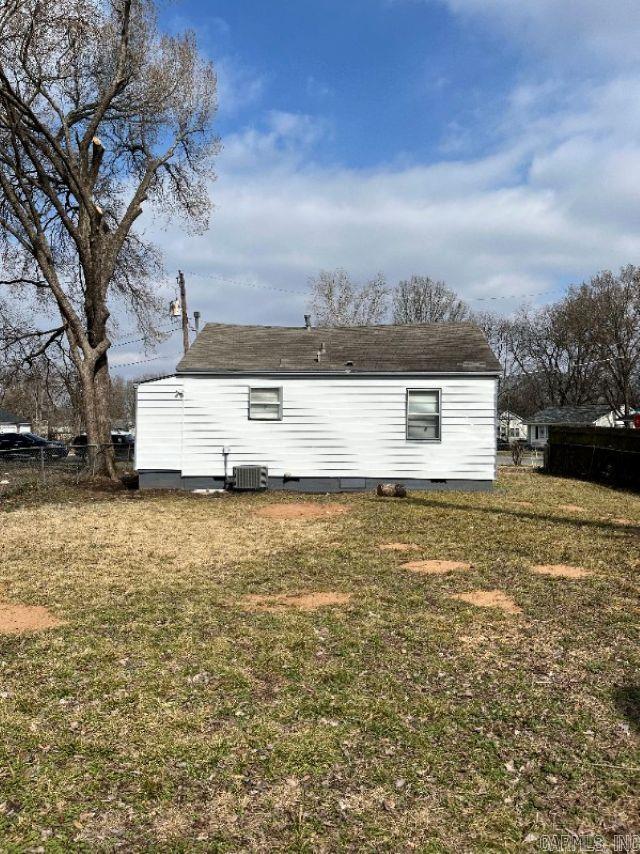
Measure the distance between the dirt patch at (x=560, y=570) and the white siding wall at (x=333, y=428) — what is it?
759 cm

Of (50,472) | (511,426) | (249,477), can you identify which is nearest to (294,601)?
(249,477)

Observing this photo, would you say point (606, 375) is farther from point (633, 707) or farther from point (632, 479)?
point (633, 707)

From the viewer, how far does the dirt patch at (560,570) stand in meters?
7.22

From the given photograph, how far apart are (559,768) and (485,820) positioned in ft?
2.17

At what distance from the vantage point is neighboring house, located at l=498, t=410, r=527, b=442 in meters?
63.5

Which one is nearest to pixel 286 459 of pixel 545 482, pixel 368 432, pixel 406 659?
pixel 368 432

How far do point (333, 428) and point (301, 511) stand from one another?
137 inches

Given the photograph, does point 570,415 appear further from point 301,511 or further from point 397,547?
point 397,547

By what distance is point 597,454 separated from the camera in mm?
19625

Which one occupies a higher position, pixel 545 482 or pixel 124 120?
pixel 124 120

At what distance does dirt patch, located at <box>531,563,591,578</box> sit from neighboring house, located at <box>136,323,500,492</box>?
299 inches

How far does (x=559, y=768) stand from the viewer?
331cm

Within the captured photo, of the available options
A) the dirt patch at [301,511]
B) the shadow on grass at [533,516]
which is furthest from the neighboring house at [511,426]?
the dirt patch at [301,511]

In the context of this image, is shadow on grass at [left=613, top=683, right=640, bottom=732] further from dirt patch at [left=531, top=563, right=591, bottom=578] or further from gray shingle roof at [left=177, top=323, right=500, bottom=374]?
gray shingle roof at [left=177, top=323, right=500, bottom=374]
